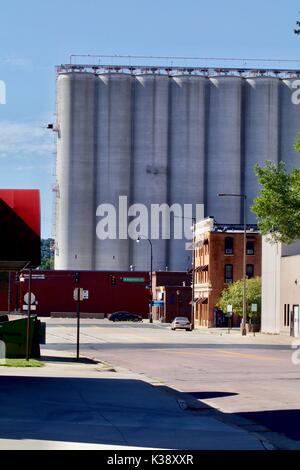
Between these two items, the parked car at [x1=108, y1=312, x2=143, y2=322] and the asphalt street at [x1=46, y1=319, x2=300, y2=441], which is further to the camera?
the parked car at [x1=108, y1=312, x2=143, y2=322]

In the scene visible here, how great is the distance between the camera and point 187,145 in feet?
419

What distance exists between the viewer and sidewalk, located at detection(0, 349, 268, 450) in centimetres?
1357

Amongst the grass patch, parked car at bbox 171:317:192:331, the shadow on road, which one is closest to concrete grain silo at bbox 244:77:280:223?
parked car at bbox 171:317:192:331

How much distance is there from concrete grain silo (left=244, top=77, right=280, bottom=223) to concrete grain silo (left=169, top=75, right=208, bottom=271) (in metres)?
6.22

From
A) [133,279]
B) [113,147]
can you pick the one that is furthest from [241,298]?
[113,147]

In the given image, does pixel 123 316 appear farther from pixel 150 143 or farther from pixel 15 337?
pixel 15 337

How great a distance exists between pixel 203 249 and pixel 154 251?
74.6 feet

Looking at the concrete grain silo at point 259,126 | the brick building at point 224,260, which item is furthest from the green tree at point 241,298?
the concrete grain silo at point 259,126

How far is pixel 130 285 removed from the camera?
436ft

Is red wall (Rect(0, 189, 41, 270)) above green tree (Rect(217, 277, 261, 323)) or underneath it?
above

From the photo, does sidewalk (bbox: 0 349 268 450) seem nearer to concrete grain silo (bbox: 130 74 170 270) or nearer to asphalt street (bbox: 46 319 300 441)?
asphalt street (bbox: 46 319 300 441)

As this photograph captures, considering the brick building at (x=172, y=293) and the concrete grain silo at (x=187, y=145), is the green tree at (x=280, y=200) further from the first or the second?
the concrete grain silo at (x=187, y=145)

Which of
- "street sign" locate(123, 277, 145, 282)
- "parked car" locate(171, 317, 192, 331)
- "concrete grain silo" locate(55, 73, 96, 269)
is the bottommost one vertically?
"parked car" locate(171, 317, 192, 331)

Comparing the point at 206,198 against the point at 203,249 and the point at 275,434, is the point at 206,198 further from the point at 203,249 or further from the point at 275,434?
the point at 275,434
